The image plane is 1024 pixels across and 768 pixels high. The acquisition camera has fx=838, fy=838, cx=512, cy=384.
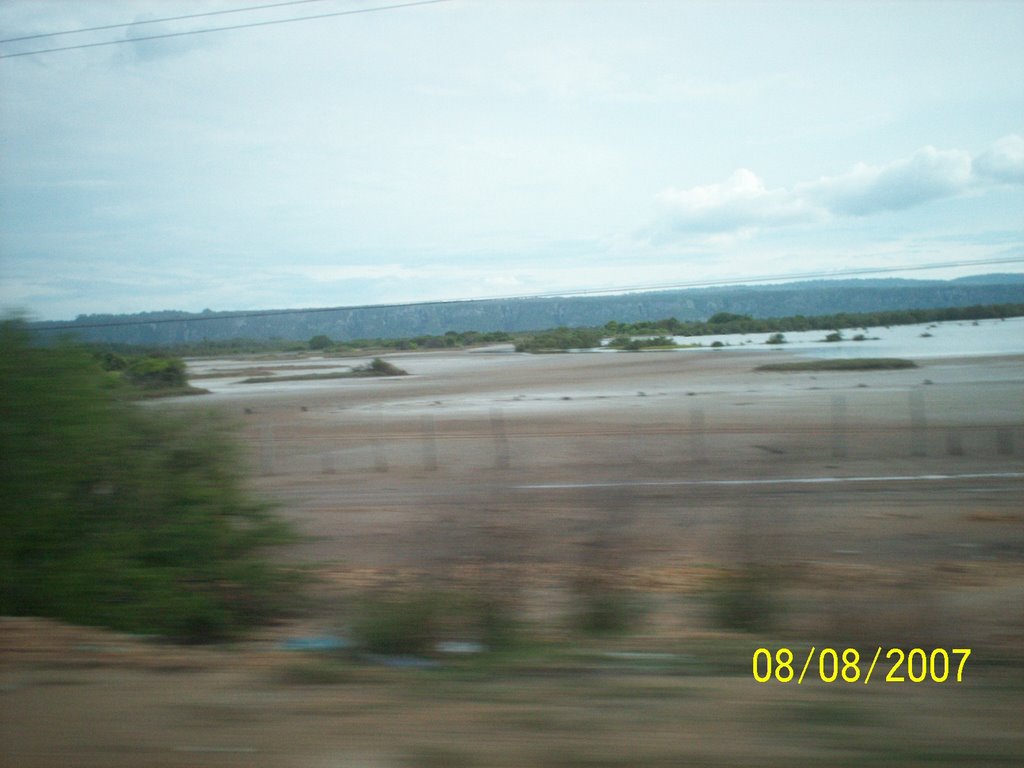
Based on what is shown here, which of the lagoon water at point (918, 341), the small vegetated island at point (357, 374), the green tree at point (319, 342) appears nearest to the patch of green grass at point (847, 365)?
the lagoon water at point (918, 341)

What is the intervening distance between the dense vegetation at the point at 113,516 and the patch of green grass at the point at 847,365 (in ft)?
119

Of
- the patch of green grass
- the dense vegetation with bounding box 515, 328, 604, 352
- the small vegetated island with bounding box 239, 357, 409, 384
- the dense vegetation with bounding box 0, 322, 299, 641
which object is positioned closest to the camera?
the dense vegetation with bounding box 0, 322, 299, 641

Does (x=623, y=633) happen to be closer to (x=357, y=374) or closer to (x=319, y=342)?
(x=319, y=342)

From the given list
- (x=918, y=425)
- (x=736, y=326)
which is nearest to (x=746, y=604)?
(x=918, y=425)

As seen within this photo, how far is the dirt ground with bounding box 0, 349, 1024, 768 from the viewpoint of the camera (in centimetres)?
496

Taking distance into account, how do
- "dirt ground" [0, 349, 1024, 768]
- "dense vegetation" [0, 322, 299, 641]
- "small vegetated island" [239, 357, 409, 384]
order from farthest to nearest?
1. "small vegetated island" [239, 357, 409, 384]
2. "dense vegetation" [0, 322, 299, 641]
3. "dirt ground" [0, 349, 1024, 768]

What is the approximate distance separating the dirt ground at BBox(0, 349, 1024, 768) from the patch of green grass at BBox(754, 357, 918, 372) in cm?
1350

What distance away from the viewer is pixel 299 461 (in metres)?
25.3

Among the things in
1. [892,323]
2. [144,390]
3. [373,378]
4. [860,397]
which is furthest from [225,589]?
[373,378]

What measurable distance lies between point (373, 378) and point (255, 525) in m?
45.4

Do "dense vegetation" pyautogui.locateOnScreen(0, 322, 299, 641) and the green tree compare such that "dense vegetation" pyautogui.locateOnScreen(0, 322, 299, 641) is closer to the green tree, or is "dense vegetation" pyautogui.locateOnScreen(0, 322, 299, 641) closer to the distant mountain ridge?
the distant mountain ridge
